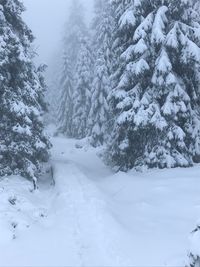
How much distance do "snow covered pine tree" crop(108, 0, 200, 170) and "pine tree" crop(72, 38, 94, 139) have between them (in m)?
23.6

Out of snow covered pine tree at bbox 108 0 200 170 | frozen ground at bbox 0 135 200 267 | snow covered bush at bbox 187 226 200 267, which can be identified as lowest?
frozen ground at bbox 0 135 200 267

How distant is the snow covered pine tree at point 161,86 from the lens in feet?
62.2

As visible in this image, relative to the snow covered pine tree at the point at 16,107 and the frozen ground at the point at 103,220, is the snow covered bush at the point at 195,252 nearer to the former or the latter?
the frozen ground at the point at 103,220

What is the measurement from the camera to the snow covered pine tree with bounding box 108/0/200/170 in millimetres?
18969

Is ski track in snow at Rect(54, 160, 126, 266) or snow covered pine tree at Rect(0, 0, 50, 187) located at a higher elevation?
snow covered pine tree at Rect(0, 0, 50, 187)

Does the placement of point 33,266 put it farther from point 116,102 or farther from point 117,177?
point 116,102

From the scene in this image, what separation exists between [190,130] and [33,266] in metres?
11.5

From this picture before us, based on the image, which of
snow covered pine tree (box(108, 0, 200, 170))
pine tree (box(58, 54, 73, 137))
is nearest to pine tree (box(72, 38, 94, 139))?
pine tree (box(58, 54, 73, 137))

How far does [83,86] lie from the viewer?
45062mm

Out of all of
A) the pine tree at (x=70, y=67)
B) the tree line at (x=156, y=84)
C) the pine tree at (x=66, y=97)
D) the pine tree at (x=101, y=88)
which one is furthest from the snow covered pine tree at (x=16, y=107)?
the pine tree at (x=66, y=97)

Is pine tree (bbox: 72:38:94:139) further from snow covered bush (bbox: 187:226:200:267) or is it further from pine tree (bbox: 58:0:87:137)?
snow covered bush (bbox: 187:226:200:267)

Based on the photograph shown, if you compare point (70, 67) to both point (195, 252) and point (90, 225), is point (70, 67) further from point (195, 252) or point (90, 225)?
point (195, 252)

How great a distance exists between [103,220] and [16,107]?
7622 mm

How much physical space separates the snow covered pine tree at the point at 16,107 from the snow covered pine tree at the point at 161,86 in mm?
3823
